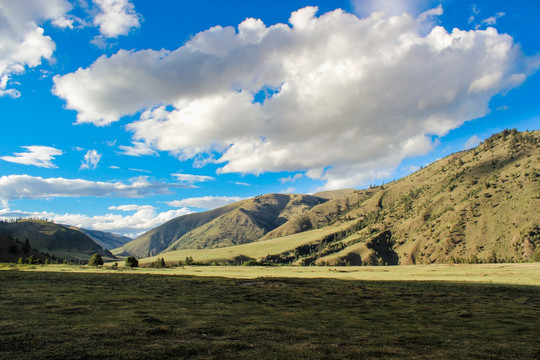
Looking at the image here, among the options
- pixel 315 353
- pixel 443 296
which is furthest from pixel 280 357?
pixel 443 296

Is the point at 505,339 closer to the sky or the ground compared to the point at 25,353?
closer to the ground

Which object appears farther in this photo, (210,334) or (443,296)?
(443,296)

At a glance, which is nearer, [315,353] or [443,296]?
[315,353]

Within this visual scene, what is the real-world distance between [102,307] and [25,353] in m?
14.4

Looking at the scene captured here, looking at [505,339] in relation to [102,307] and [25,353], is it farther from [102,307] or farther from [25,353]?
[102,307]

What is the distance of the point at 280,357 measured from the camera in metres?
13.6

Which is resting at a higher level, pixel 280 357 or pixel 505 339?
pixel 280 357

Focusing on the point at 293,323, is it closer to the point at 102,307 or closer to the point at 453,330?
the point at 453,330

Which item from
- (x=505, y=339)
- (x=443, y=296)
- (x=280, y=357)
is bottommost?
(x=443, y=296)

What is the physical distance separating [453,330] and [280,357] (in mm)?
14306

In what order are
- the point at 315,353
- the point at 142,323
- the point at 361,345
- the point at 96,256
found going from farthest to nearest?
the point at 96,256, the point at 142,323, the point at 361,345, the point at 315,353

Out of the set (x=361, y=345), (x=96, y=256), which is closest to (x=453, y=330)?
(x=361, y=345)

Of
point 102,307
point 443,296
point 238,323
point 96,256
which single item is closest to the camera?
point 238,323

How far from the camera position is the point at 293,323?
2203cm
